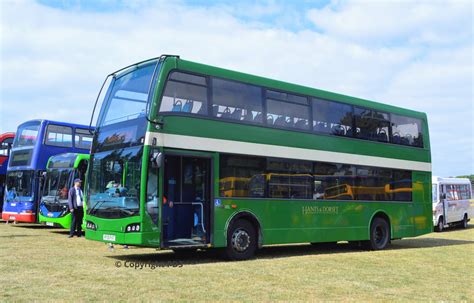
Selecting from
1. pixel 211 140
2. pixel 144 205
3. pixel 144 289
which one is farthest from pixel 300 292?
pixel 211 140

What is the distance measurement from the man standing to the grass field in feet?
10.5

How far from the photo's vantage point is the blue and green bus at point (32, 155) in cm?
2191

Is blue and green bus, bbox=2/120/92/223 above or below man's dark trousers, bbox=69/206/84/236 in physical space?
above

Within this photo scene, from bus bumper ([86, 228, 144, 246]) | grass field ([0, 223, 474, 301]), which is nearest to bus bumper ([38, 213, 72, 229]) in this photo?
grass field ([0, 223, 474, 301])

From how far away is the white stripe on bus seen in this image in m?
11.5

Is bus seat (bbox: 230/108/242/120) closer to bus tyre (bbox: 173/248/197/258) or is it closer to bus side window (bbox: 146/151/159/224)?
bus side window (bbox: 146/151/159/224)

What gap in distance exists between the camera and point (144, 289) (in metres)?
8.23

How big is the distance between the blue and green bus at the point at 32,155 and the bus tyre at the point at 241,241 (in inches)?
470

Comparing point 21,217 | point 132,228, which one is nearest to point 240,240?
point 132,228

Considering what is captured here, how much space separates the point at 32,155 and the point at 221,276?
14.9 metres

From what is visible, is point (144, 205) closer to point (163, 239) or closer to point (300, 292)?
point (163, 239)

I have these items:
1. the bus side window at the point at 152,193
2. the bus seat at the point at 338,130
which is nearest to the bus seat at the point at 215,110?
the bus side window at the point at 152,193

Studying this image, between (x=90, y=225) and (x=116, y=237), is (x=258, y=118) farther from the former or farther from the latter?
(x=90, y=225)

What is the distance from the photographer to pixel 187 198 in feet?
40.2
